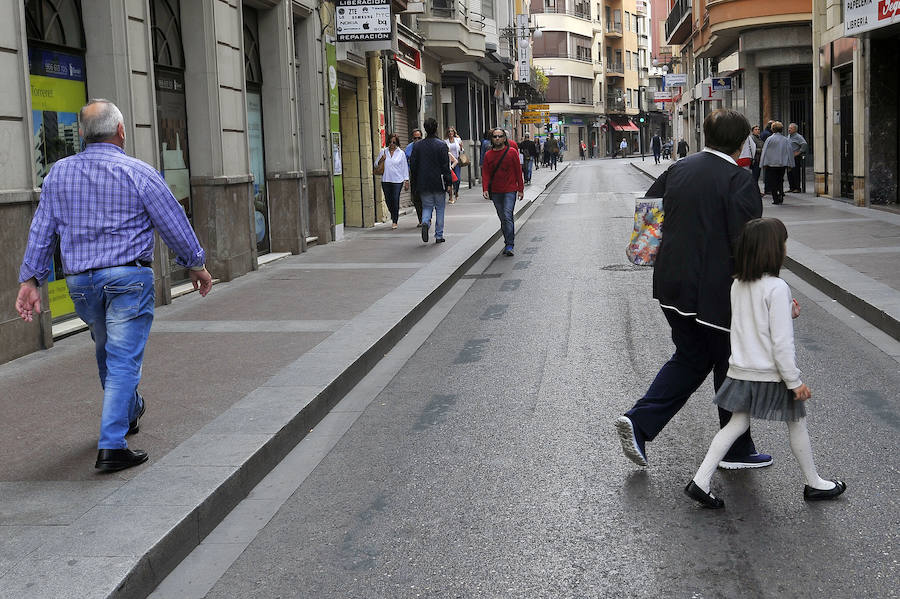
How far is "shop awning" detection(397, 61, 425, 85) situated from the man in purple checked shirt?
2069 cm

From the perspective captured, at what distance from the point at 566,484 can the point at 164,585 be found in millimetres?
1912

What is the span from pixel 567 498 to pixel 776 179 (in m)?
20.1

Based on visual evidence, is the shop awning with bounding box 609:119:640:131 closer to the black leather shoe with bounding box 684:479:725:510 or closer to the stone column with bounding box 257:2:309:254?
the stone column with bounding box 257:2:309:254

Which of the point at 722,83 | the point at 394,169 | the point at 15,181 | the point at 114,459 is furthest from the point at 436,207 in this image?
Answer: the point at 722,83

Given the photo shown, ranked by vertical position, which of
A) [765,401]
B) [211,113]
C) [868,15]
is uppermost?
[868,15]

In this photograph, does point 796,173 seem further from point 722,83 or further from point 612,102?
point 612,102

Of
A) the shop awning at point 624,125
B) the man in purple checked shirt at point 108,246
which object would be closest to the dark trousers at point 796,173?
the man in purple checked shirt at point 108,246

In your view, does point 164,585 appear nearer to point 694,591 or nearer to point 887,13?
point 694,591

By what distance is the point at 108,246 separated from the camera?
17.6 ft

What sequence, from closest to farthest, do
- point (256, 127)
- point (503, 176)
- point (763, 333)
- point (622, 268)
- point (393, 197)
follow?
point (763, 333) < point (622, 268) < point (503, 176) < point (256, 127) < point (393, 197)

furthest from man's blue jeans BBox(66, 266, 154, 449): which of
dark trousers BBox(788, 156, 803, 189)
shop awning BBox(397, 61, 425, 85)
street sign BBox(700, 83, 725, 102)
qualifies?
street sign BBox(700, 83, 725, 102)

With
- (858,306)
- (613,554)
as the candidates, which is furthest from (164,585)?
(858,306)

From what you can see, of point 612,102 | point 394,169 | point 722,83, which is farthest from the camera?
point 612,102

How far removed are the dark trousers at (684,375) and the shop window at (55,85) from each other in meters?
5.93
